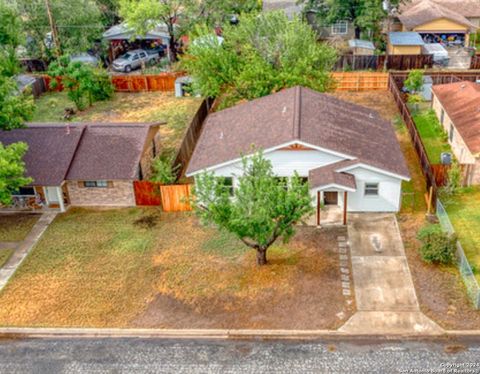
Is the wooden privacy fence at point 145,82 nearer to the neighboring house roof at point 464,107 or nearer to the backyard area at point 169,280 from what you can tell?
the neighboring house roof at point 464,107

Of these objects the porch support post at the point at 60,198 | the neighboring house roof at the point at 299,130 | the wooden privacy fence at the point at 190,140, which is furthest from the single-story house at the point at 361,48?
the porch support post at the point at 60,198

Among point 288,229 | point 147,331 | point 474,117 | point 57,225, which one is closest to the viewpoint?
point 147,331

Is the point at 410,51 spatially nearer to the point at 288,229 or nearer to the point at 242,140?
the point at 242,140

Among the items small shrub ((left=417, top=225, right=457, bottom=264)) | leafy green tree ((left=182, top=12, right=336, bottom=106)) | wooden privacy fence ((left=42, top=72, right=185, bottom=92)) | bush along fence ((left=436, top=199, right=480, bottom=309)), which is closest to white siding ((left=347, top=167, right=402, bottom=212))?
bush along fence ((left=436, top=199, right=480, bottom=309))

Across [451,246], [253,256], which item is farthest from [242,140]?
[451,246]

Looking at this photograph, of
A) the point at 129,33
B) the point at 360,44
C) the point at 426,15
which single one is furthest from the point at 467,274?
the point at 129,33

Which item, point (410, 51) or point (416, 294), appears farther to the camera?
point (410, 51)
